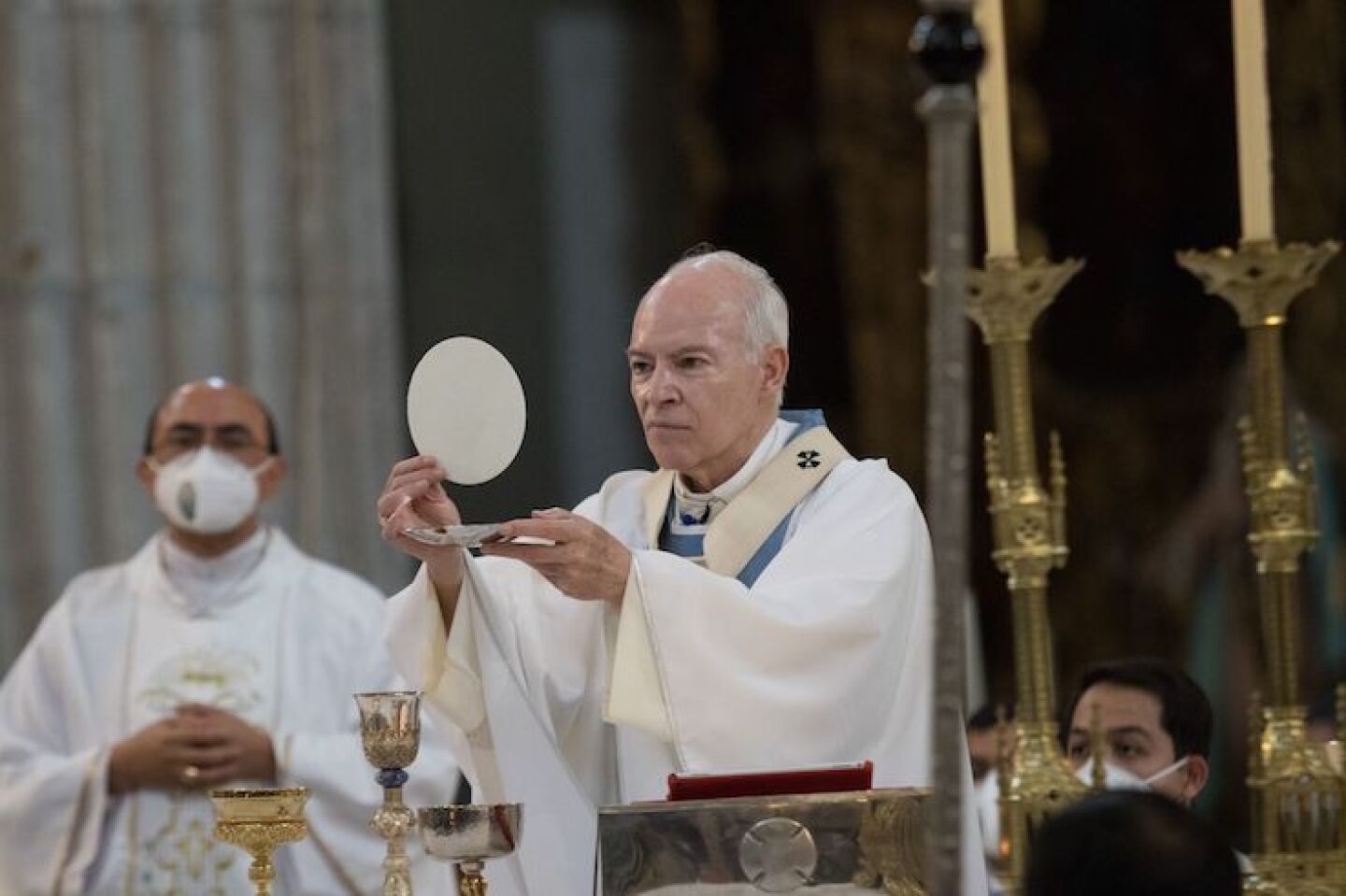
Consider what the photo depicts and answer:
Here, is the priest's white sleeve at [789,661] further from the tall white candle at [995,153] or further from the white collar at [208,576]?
the white collar at [208,576]

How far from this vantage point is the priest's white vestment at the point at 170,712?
7.46 meters


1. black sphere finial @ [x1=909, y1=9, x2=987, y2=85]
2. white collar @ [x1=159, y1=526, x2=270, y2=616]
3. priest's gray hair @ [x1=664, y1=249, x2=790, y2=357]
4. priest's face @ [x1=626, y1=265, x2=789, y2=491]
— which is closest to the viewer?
black sphere finial @ [x1=909, y1=9, x2=987, y2=85]

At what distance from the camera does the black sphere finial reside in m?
2.97

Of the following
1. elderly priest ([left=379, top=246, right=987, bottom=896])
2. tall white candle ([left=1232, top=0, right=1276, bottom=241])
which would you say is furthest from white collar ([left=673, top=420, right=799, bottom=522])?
tall white candle ([left=1232, top=0, right=1276, bottom=241])

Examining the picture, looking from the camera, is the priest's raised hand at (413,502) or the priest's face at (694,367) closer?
the priest's raised hand at (413,502)

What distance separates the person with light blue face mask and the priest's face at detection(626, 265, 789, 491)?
35.5 inches

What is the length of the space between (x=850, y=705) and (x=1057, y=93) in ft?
17.0

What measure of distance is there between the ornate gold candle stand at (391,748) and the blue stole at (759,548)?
1.04 m

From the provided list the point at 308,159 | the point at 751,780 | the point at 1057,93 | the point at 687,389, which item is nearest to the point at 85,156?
the point at 308,159

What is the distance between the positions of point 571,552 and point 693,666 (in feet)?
1.11

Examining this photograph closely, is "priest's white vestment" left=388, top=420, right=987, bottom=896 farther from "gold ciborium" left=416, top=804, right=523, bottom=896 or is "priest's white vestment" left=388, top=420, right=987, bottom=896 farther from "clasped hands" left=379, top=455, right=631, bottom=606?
"gold ciborium" left=416, top=804, right=523, bottom=896

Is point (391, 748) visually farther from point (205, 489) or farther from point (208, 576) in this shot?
point (208, 576)

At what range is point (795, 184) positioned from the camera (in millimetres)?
10141

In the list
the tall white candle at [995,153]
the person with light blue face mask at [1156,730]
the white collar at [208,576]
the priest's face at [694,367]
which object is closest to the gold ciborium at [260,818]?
the priest's face at [694,367]
